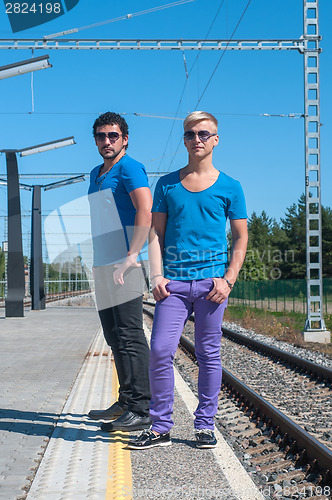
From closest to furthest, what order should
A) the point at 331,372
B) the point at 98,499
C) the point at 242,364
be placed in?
1. the point at 98,499
2. the point at 331,372
3. the point at 242,364

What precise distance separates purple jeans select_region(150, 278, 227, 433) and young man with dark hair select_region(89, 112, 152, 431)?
392 millimetres

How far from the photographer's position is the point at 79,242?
207 inches

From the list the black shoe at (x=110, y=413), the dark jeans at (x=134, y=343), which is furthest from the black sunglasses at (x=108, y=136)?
the black shoe at (x=110, y=413)

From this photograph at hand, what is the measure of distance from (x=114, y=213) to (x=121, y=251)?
274mm

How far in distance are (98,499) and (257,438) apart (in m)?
2.06

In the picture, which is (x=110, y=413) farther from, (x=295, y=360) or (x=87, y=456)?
(x=295, y=360)

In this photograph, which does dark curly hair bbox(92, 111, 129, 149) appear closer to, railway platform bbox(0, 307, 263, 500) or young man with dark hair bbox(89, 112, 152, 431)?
young man with dark hair bbox(89, 112, 152, 431)

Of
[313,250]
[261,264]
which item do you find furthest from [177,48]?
[261,264]

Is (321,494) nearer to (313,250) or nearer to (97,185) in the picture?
(97,185)

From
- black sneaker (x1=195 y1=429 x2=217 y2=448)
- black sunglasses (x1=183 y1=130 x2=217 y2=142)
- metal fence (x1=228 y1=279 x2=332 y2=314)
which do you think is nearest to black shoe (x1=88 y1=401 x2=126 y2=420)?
black sneaker (x1=195 y1=429 x2=217 y2=448)

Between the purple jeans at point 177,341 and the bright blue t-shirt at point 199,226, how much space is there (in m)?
0.10

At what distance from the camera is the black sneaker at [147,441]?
431cm

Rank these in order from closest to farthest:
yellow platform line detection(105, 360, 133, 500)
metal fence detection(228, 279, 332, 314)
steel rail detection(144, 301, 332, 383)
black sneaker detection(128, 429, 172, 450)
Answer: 1. yellow platform line detection(105, 360, 133, 500)
2. black sneaker detection(128, 429, 172, 450)
3. steel rail detection(144, 301, 332, 383)
4. metal fence detection(228, 279, 332, 314)

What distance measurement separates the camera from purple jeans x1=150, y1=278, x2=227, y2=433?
165 inches
